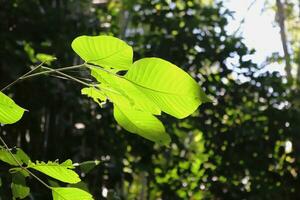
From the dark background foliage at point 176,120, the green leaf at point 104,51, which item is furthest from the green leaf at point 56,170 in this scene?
the dark background foliage at point 176,120

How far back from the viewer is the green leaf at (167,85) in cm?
45

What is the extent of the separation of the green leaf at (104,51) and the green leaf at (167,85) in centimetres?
2

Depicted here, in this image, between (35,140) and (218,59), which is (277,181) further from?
(35,140)

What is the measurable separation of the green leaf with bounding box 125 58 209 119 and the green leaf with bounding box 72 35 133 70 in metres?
0.02

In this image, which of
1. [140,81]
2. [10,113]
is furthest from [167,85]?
[10,113]

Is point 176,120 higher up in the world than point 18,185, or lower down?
lower down

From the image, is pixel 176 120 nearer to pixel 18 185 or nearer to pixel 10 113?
pixel 18 185

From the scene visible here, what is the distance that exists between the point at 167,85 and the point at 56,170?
171mm

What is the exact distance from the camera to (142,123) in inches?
19.6

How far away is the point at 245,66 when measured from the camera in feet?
7.60

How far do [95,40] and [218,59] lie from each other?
192 cm

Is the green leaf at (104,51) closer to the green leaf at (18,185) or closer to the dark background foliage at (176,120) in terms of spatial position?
the green leaf at (18,185)

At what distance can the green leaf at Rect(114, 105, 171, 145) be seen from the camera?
49 centimetres

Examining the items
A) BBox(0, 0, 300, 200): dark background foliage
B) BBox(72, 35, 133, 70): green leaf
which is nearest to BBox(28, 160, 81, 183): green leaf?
BBox(72, 35, 133, 70): green leaf
